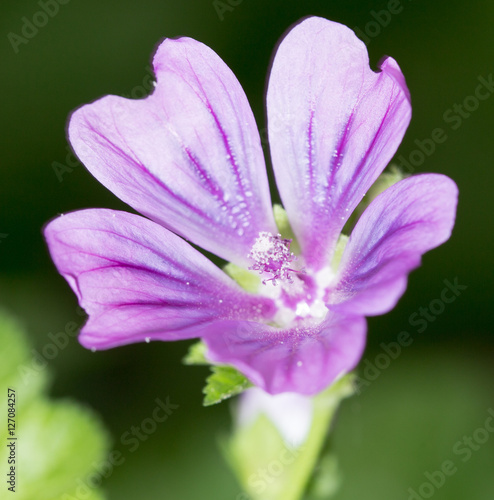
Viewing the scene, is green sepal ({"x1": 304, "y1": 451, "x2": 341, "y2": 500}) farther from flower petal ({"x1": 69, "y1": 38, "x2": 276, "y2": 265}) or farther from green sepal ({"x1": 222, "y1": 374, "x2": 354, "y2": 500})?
flower petal ({"x1": 69, "y1": 38, "x2": 276, "y2": 265})

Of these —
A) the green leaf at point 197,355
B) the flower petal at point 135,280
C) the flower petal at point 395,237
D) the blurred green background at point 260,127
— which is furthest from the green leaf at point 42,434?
the flower petal at point 395,237

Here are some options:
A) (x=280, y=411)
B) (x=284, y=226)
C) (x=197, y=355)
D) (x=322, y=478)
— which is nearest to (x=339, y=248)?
(x=284, y=226)

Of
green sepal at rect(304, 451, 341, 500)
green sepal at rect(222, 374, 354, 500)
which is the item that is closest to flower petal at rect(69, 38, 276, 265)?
green sepal at rect(222, 374, 354, 500)

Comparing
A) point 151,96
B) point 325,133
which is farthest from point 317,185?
point 151,96

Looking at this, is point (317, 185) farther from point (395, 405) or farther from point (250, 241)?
point (395, 405)

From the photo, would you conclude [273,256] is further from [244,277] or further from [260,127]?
[260,127]
